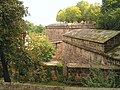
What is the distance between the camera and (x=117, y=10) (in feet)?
97.6

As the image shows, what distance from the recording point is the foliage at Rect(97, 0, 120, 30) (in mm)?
30848

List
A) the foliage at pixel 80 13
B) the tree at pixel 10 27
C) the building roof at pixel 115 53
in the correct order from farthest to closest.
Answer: the foliage at pixel 80 13, the building roof at pixel 115 53, the tree at pixel 10 27

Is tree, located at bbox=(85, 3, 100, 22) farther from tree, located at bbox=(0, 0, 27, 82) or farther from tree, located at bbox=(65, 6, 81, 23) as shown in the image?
tree, located at bbox=(0, 0, 27, 82)

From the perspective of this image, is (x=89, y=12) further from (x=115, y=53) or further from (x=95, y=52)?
(x=115, y=53)

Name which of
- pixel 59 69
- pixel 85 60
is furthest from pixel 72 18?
pixel 59 69

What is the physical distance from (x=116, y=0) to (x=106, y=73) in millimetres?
21404

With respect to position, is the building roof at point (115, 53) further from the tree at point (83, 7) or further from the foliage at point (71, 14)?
the foliage at point (71, 14)

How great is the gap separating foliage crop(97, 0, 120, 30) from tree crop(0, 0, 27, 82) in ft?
61.3

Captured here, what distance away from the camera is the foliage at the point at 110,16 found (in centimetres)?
3085

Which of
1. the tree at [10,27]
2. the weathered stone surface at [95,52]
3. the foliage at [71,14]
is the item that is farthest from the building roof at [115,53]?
the foliage at [71,14]

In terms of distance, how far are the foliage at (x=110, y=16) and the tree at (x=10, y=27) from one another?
1867 centimetres

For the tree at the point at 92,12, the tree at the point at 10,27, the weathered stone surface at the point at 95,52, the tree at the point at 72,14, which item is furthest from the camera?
the tree at the point at 72,14

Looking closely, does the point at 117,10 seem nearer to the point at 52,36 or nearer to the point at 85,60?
the point at 85,60

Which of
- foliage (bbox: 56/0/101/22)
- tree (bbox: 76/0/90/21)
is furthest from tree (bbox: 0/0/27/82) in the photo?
tree (bbox: 76/0/90/21)
